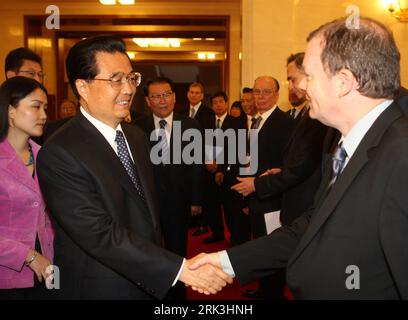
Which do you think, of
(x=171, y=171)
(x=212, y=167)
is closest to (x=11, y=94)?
(x=171, y=171)

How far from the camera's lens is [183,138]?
3959 mm

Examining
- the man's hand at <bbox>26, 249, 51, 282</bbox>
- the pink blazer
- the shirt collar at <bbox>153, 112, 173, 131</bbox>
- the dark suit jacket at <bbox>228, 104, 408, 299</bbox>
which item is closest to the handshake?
the dark suit jacket at <bbox>228, 104, 408, 299</bbox>

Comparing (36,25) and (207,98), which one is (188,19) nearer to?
(36,25)

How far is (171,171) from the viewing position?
3871 mm

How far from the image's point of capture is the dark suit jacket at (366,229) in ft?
3.94

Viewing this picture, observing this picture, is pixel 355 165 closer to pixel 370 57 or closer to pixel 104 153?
pixel 370 57

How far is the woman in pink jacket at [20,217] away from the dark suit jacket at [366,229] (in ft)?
4.42

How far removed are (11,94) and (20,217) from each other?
0.73 meters

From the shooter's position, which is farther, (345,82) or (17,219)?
(17,219)

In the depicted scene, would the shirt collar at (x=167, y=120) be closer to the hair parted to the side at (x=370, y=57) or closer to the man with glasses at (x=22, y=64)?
the man with glasses at (x=22, y=64)

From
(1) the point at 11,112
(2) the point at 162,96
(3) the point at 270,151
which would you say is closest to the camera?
(1) the point at 11,112

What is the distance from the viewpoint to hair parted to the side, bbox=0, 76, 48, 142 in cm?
240

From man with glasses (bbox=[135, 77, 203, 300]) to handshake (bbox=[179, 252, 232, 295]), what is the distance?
182 cm

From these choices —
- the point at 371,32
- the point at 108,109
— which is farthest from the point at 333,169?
the point at 108,109
